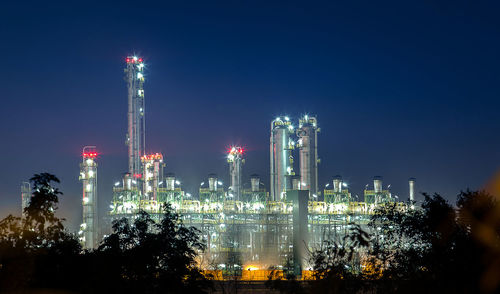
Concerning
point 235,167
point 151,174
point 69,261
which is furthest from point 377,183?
point 69,261

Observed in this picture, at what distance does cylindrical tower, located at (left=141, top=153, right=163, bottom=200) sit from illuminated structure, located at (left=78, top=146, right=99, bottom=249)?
7612mm

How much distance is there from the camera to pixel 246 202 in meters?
65.9

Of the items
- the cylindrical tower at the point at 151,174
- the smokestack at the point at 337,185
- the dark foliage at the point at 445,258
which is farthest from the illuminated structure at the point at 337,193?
the dark foliage at the point at 445,258

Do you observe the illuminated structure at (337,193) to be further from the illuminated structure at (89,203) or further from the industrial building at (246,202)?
the illuminated structure at (89,203)

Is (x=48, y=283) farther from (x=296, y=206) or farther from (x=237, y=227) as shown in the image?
(x=237, y=227)

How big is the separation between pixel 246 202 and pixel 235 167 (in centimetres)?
474

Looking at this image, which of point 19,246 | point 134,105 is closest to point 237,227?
point 134,105

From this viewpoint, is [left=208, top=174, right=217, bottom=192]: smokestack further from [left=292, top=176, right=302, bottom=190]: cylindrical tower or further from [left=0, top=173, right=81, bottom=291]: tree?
[left=0, top=173, right=81, bottom=291]: tree

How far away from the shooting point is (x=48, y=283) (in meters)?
19.3

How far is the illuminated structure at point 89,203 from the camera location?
62050 mm

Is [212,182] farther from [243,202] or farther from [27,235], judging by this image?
[27,235]

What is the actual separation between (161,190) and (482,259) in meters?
48.1

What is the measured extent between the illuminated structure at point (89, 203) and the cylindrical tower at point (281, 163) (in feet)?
56.8

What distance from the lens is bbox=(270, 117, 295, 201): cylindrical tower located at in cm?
6488
